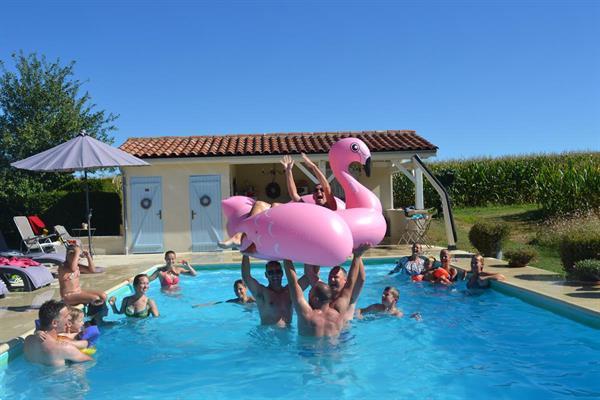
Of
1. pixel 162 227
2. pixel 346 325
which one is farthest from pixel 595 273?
pixel 162 227

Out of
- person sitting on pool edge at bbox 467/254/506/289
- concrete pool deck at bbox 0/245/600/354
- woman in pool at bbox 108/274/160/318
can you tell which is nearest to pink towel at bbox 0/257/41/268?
concrete pool deck at bbox 0/245/600/354

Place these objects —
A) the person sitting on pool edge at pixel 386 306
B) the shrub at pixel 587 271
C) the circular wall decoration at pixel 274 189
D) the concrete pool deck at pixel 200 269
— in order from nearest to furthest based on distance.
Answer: the concrete pool deck at pixel 200 269
the person sitting on pool edge at pixel 386 306
the shrub at pixel 587 271
the circular wall decoration at pixel 274 189

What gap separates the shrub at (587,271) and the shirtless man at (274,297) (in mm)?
4478

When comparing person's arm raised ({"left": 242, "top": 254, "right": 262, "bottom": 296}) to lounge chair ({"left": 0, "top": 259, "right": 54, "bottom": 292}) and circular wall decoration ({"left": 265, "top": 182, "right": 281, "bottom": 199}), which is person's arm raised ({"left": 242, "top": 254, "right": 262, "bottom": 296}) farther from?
circular wall decoration ({"left": 265, "top": 182, "right": 281, "bottom": 199})

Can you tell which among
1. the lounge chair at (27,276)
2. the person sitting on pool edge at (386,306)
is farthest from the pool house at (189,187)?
the person sitting on pool edge at (386,306)

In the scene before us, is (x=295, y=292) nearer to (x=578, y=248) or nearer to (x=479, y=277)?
(x=479, y=277)

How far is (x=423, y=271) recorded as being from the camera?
1055cm

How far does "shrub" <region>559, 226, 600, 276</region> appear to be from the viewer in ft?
29.7

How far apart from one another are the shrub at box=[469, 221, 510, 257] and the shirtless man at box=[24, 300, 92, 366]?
9348mm

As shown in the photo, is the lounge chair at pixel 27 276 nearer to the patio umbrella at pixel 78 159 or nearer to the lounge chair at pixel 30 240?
the patio umbrella at pixel 78 159

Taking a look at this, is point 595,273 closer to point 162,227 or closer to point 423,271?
point 423,271

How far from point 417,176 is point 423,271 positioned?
5649mm

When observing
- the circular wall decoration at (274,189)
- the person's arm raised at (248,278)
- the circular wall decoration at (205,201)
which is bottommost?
the person's arm raised at (248,278)

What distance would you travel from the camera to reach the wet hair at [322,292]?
5.88m
